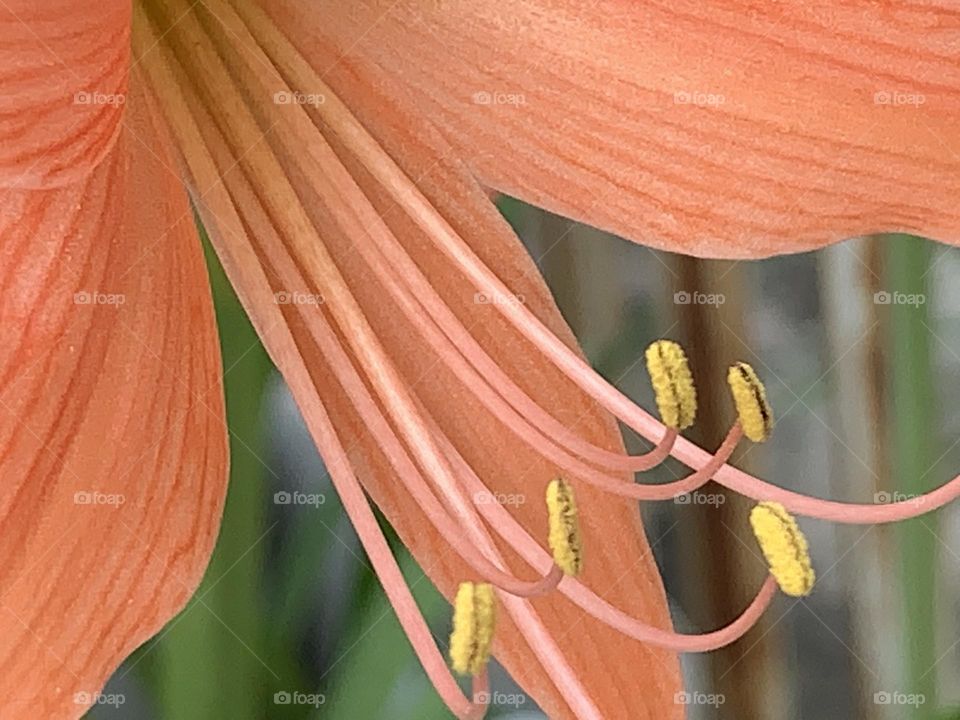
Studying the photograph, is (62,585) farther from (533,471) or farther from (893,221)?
(893,221)

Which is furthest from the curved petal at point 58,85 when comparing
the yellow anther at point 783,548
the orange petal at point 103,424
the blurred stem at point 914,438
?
the blurred stem at point 914,438

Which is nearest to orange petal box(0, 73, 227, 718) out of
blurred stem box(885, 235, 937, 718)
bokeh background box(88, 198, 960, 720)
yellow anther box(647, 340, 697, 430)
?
bokeh background box(88, 198, 960, 720)

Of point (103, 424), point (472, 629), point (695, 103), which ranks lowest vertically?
point (472, 629)

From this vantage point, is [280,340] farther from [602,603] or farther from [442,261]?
[602,603]

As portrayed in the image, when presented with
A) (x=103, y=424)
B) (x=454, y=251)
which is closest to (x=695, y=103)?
(x=454, y=251)

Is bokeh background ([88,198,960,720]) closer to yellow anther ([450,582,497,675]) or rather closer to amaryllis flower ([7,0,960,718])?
amaryllis flower ([7,0,960,718])

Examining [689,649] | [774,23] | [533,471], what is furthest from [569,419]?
[774,23]

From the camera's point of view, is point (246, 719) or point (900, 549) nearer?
point (246, 719)
